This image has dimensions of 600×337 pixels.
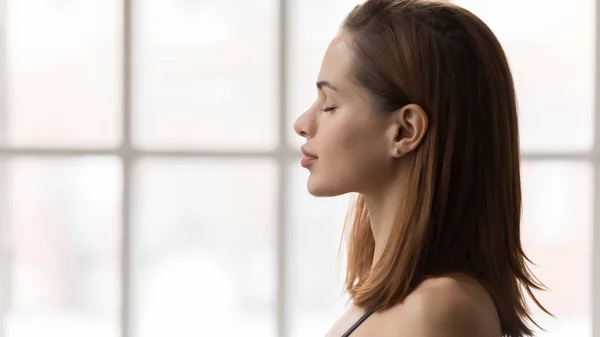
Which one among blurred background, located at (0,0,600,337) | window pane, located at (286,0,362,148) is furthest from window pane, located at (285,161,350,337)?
window pane, located at (286,0,362,148)

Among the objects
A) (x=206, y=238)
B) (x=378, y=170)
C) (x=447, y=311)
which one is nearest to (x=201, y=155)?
(x=206, y=238)

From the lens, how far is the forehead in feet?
3.52

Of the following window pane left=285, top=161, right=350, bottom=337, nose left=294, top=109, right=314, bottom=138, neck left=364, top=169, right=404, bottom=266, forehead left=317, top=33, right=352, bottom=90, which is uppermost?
forehead left=317, top=33, right=352, bottom=90

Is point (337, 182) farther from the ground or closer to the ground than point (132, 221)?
farther from the ground

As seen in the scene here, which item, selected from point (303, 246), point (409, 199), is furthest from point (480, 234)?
point (303, 246)

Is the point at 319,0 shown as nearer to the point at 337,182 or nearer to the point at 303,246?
the point at 303,246

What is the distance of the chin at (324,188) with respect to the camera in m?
1.09

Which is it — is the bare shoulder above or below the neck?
below

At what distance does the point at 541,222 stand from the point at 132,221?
82 centimetres

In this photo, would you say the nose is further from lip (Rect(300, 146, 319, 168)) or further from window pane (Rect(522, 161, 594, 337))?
window pane (Rect(522, 161, 594, 337))

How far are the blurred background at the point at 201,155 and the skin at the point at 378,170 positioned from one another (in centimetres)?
73

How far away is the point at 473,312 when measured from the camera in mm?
965

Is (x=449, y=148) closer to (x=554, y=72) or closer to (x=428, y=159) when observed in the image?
(x=428, y=159)

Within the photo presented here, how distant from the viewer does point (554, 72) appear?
1.85 meters
